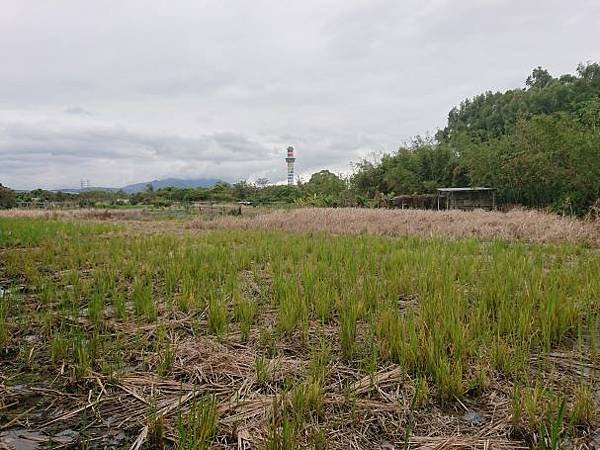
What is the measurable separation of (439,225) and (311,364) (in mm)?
9637

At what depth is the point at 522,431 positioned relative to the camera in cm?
147

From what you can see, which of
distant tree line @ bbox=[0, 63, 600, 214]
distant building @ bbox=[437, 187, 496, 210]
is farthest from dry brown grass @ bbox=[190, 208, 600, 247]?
distant building @ bbox=[437, 187, 496, 210]

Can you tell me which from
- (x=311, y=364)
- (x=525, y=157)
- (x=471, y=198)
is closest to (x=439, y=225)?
(x=311, y=364)

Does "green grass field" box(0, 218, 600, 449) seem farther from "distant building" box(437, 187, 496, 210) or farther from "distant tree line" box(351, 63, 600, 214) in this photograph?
"distant building" box(437, 187, 496, 210)

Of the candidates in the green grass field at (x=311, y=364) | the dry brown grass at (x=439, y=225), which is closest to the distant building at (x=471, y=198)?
the dry brown grass at (x=439, y=225)

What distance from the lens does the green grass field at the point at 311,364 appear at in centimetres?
148

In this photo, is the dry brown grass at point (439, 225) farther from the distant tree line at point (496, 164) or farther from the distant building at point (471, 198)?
the distant building at point (471, 198)

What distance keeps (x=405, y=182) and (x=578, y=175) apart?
14.1m

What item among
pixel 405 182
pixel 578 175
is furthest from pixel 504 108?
pixel 578 175

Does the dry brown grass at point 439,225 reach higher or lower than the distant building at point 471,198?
lower

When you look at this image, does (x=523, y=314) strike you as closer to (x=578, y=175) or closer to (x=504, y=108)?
(x=578, y=175)

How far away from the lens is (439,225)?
35.1 feet

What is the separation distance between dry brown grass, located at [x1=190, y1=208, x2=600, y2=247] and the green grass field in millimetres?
5328

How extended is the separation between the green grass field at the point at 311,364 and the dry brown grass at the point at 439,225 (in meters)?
5.33
